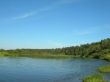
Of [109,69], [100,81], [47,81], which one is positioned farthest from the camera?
[109,69]

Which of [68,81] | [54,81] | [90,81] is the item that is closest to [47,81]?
[54,81]

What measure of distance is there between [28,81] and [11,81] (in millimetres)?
3468

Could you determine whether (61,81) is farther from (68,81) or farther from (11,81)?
(11,81)

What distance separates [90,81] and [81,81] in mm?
3486

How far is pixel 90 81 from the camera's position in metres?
44.9

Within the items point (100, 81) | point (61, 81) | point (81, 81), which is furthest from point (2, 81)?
point (100, 81)

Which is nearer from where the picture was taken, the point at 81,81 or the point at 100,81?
the point at 100,81

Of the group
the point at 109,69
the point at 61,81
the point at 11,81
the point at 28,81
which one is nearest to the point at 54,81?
the point at 61,81

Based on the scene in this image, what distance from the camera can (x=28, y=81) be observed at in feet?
152

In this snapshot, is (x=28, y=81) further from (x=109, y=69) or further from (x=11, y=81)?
(x=109, y=69)

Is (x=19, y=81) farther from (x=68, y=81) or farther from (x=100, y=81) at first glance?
(x=100, y=81)

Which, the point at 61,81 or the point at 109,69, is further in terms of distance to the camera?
the point at 109,69

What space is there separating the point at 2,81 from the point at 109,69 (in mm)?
40090

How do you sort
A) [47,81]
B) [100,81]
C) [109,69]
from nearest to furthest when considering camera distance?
1. [100,81]
2. [47,81]
3. [109,69]
